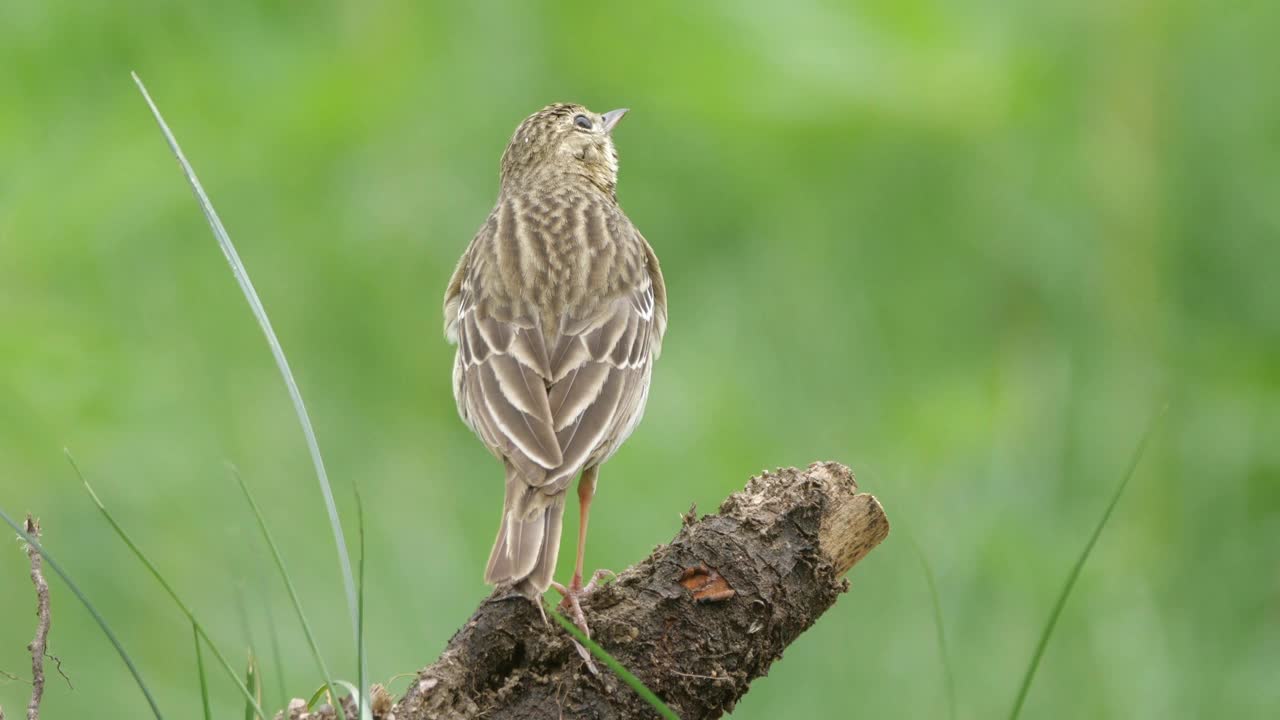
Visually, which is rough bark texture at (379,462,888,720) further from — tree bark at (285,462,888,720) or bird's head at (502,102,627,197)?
bird's head at (502,102,627,197)

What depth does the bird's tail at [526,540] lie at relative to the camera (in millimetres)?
3523

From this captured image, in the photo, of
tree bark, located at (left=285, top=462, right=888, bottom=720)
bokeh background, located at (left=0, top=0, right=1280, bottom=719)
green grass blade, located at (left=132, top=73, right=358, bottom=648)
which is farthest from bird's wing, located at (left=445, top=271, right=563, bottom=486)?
bokeh background, located at (left=0, top=0, right=1280, bottom=719)

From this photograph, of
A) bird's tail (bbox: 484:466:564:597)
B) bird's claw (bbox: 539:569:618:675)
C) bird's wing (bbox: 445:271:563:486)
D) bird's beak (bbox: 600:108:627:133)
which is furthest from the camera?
bird's beak (bbox: 600:108:627:133)

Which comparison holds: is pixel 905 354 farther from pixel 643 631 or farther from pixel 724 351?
pixel 643 631

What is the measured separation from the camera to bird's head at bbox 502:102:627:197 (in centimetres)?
625

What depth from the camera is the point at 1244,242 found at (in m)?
8.62

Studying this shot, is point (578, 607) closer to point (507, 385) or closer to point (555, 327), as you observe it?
point (507, 385)

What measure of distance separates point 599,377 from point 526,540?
888 millimetres

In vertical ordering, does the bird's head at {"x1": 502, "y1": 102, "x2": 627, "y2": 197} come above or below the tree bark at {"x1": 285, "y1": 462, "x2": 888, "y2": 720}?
above

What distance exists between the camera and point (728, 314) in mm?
8445

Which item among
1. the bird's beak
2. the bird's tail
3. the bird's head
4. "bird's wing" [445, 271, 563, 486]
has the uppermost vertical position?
the bird's beak

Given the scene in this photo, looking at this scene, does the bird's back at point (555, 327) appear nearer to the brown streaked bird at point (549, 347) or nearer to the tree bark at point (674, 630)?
the brown streaked bird at point (549, 347)

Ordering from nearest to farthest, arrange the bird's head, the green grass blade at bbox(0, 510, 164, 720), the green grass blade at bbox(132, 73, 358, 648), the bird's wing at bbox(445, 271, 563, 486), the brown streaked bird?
the green grass blade at bbox(0, 510, 164, 720)
the green grass blade at bbox(132, 73, 358, 648)
the brown streaked bird
the bird's wing at bbox(445, 271, 563, 486)
the bird's head

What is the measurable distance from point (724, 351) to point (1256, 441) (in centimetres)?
262
